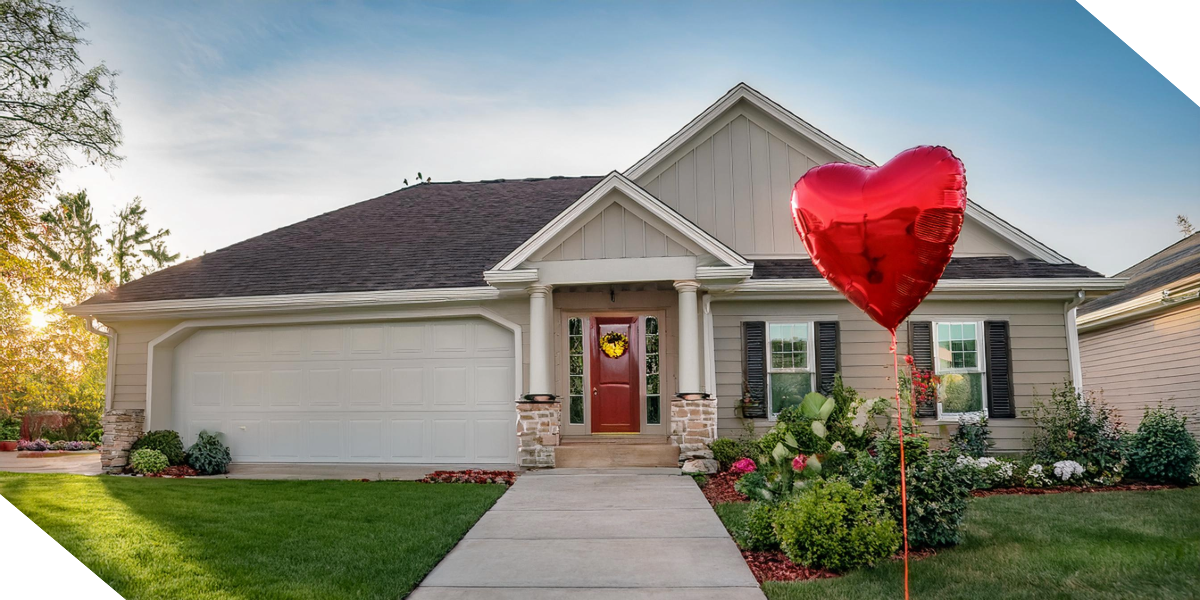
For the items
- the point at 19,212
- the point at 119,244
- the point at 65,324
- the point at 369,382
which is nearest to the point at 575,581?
the point at 369,382

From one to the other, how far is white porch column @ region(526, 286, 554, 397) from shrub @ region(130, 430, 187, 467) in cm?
513

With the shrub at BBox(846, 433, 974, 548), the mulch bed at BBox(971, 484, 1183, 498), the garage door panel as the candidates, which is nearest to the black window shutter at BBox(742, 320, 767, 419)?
the mulch bed at BBox(971, 484, 1183, 498)

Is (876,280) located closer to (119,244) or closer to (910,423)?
(910,423)

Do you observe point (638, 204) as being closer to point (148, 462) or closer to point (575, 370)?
point (575, 370)

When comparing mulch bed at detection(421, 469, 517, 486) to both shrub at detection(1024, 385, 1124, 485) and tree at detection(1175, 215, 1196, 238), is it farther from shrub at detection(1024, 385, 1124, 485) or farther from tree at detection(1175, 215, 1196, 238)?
tree at detection(1175, 215, 1196, 238)

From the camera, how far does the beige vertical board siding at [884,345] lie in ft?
33.4

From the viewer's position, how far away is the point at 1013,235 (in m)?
10.6

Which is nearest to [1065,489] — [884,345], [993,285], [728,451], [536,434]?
[884,345]

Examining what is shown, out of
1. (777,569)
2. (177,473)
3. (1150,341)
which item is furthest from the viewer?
(1150,341)

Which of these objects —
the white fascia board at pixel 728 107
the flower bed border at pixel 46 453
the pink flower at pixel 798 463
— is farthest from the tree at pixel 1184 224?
the flower bed border at pixel 46 453

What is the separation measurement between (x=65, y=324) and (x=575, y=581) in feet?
51.3

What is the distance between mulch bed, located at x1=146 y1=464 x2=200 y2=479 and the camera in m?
9.91

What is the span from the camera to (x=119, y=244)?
63.4 ft

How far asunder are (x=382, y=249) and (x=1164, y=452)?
10.5 metres
